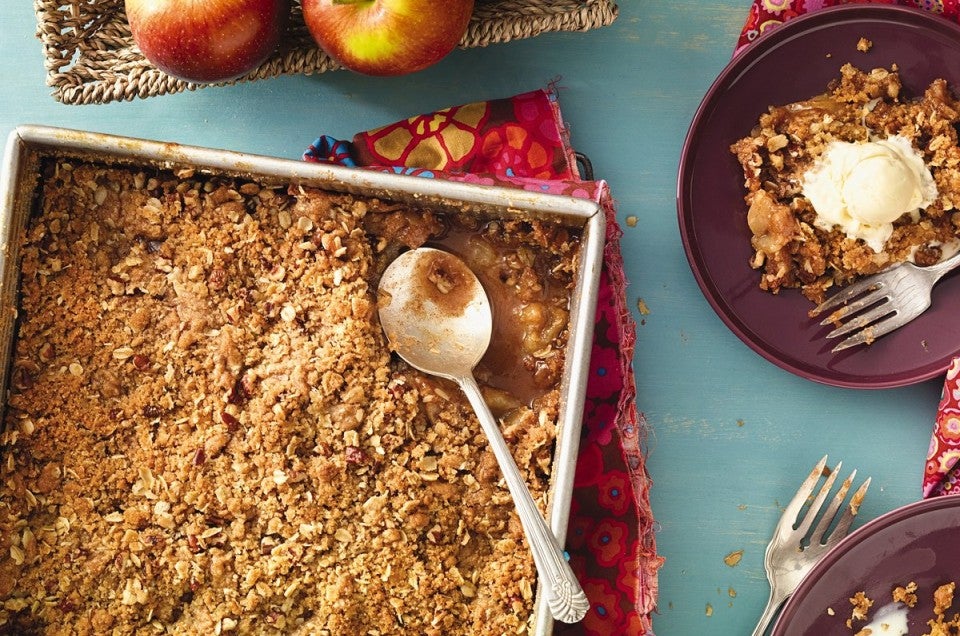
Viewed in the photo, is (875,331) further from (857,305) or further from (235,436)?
(235,436)

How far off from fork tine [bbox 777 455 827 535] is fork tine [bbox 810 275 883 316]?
277mm

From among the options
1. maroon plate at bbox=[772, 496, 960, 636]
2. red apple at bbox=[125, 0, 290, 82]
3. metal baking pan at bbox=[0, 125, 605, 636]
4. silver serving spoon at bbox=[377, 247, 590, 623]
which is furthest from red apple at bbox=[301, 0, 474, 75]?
maroon plate at bbox=[772, 496, 960, 636]

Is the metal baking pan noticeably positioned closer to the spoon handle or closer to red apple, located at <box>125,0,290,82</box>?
the spoon handle

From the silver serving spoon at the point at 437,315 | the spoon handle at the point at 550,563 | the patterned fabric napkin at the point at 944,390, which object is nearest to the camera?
the spoon handle at the point at 550,563

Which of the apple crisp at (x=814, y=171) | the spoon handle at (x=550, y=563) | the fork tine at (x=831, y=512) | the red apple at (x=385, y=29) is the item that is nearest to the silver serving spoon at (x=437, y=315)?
the spoon handle at (x=550, y=563)

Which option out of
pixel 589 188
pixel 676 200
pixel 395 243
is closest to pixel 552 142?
pixel 589 188

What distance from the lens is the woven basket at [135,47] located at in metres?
1.51

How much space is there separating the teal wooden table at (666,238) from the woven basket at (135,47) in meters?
0.15

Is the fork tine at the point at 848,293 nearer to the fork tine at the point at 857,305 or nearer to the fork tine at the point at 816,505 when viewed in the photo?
the fork tine at the point at 857,305

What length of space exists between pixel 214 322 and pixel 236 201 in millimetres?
206

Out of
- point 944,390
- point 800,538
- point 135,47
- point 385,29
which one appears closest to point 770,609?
point 800,538

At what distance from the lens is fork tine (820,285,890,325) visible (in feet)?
5.26

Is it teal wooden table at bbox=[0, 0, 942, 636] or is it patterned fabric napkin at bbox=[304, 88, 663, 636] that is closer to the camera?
patterned fabric napkin at bbox=[304, 88, 663, 636]

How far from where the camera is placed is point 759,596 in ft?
5.48
